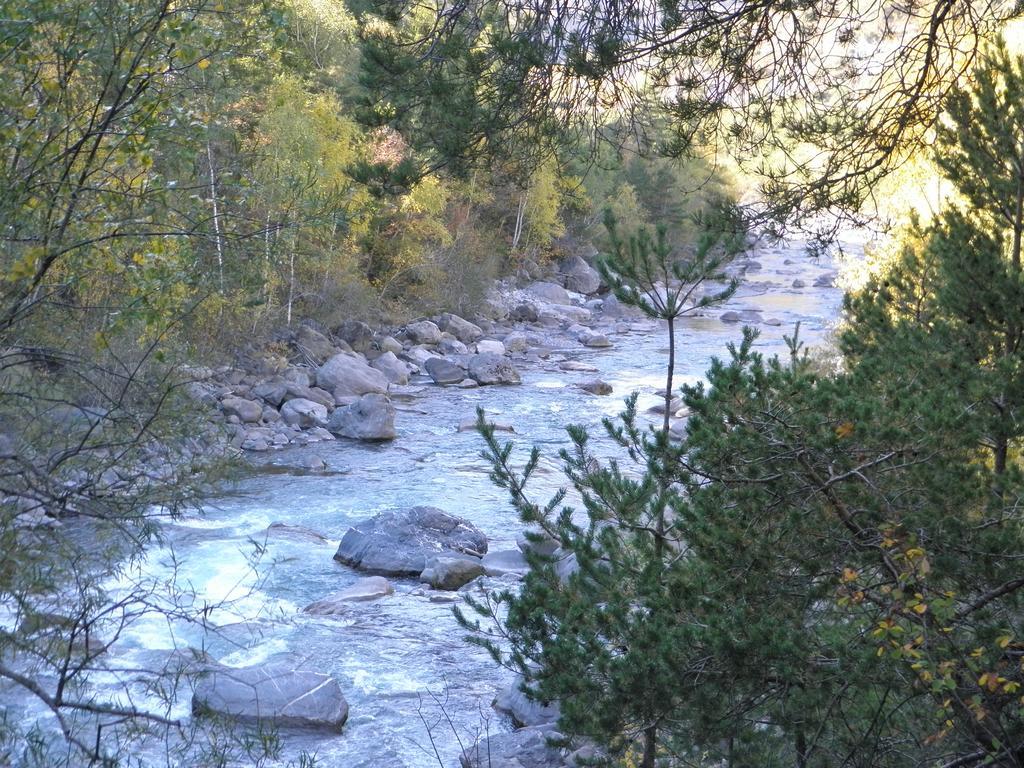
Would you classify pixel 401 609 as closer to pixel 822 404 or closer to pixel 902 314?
pixel 902 314

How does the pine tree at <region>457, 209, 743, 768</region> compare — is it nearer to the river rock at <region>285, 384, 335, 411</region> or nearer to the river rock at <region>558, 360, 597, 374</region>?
the river rock at <region>285, 384, 335, 411</region>

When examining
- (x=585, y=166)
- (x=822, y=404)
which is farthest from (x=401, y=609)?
(x=822, y=404)

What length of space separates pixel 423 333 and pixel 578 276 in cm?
1150

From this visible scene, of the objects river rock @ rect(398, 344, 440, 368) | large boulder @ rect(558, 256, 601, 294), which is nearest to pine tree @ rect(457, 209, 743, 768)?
river rock @ rect(398, 344, 440, 368)

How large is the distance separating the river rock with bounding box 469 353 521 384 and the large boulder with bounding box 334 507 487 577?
28.4ft

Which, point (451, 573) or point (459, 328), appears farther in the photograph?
point (459, 328)

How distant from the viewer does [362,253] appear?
24109 millimetres

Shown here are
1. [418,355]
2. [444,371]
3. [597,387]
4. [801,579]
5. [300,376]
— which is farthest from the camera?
[418,355]

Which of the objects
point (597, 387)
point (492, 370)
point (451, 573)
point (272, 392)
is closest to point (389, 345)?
point (492, 370)

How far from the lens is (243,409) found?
15.6 meters

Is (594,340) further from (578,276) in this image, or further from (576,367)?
(578,276)

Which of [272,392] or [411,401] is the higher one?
[272,392]

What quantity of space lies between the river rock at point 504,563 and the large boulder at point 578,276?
2308cm

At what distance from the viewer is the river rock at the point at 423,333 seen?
2314 centimetres
